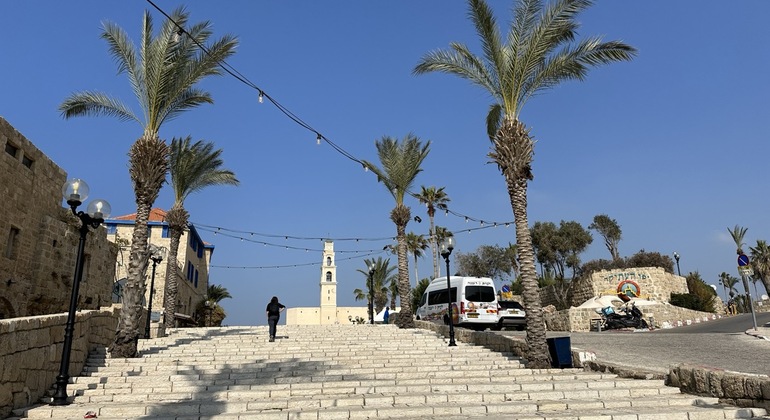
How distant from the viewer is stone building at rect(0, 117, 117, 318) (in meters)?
14.8

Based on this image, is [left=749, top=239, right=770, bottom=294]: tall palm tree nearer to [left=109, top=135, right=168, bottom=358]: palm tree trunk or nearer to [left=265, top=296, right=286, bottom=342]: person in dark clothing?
[left=265, top=296, right=286, bottom=342]: person in dark clothing

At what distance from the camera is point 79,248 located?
26.8ft

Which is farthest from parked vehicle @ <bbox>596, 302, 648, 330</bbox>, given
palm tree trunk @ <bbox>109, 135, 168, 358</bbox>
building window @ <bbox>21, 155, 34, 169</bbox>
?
building window @ <bbox>21, 155, 34, 169</bbox>

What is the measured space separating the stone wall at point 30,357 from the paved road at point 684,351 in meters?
11.0

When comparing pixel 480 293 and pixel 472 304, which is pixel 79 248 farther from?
pixel 480 293

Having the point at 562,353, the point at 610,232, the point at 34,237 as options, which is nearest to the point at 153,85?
the point at 34,237

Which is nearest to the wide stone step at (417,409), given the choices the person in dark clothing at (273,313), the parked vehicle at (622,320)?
the person in dark clothing at (273,313)

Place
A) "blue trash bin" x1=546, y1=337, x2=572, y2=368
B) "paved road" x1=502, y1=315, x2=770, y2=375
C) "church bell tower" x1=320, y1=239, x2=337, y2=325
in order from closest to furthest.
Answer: "paved road" x1=502, y1=315, x2=770, y2=375 → "blue trash bin" x1=546, y1=337, x2=572, y2=368 → "church bell tower" x1=320, y1=239, x2=337, y2=325

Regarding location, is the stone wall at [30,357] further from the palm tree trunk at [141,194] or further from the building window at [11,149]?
the building window at [11,149]

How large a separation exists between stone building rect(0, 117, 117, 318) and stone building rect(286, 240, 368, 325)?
5087cm

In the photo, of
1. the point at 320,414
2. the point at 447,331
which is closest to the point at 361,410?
the point at 320,414

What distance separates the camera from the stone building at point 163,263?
2962 centimetres

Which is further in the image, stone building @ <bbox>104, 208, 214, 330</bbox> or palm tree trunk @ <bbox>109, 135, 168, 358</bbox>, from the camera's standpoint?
stone building @ <bbox>104, 208, 214, 330</bbox>

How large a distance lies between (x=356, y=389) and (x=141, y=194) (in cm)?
919
